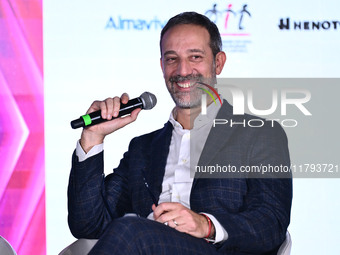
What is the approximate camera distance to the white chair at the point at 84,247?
191 cm

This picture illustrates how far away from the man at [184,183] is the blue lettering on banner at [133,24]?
0.77 metres

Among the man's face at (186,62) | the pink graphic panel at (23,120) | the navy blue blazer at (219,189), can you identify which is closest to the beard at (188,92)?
the man's face at (186,62)

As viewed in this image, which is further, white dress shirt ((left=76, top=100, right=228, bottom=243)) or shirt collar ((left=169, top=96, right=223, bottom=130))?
shirt collar ((left=169, top=96, right=223, bottom=130))

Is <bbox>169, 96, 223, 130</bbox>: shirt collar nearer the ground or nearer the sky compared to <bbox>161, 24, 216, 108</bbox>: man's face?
nearer the ground

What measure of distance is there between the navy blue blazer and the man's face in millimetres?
148

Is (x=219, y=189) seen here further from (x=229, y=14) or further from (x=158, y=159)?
(x=229, y=14)

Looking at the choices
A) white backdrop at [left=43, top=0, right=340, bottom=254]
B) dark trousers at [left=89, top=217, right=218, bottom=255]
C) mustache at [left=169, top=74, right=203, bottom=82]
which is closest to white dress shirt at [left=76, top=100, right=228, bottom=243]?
mustache at [left=169, top=74, right=203, bottom=82]

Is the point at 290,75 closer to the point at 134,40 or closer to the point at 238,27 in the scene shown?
the point at 238,27

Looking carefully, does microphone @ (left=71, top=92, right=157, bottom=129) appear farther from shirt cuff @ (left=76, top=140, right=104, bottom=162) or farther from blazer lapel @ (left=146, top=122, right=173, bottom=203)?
blazer lapel @ (left=146, top=122, right=173, bottom=203)

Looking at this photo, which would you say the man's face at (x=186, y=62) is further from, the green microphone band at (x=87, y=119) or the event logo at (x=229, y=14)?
the event logo at (x=229, y=14)

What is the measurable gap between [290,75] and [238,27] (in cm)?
41

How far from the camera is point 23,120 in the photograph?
3.20 meters

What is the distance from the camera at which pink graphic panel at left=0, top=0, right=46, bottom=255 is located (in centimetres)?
318

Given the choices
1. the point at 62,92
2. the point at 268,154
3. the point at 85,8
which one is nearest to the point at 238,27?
the point at 85,8
